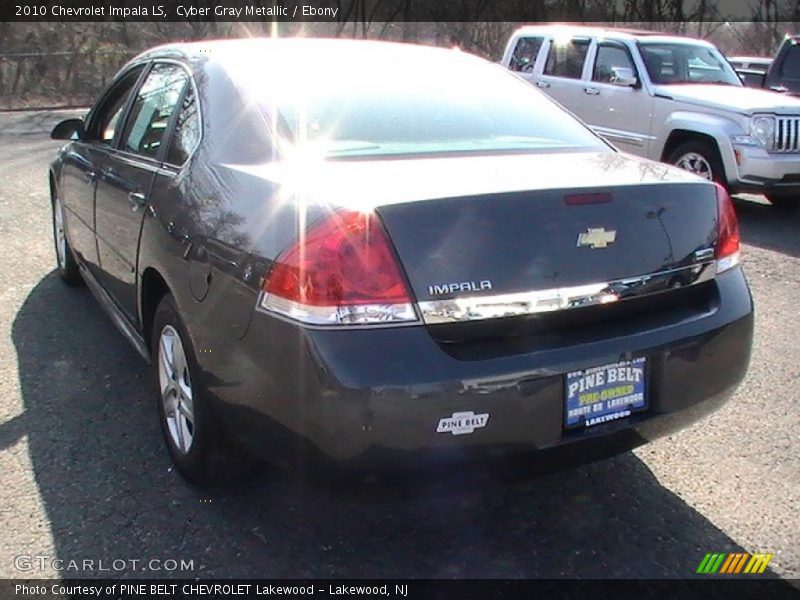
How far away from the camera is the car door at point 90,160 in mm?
4438

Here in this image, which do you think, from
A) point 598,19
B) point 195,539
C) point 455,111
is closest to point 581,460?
point 195,539

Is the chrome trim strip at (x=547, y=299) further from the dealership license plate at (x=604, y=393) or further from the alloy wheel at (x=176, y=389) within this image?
the alloy wheel at (x=176, y=389)

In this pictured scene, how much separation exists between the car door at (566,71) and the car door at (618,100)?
0.18 m

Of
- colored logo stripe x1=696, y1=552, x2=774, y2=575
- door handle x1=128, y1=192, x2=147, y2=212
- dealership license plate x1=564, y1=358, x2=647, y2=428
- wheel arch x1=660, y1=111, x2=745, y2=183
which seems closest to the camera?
dealership license plate x1=564, y1=358, x2=647, y2=428

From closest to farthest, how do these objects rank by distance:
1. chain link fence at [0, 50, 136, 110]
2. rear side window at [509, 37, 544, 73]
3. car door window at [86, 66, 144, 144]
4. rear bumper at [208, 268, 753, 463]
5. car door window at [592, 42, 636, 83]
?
1. rear bumper at [208, 268, 753, 463]
2. car door window at [86, 66, 144, 144]
3. car door window at [592, 42, 636, 83]
4. rear side window at [509, 37, 544, 73]
5. chain link fence at [0, 50, 136, 110]

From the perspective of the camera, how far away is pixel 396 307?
237cm

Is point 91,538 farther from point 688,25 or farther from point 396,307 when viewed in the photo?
point 688,25

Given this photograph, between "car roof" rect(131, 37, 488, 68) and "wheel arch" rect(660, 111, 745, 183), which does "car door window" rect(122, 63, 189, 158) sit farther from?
"wheel arch" rect(660, 111, 745, 183)

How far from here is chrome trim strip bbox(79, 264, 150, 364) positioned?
3.70m

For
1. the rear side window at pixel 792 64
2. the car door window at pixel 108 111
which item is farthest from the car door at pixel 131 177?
the rear side window at pixel 792 64

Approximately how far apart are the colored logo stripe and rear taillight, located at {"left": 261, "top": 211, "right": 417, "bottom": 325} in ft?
4.44

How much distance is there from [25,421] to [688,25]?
28702 mm

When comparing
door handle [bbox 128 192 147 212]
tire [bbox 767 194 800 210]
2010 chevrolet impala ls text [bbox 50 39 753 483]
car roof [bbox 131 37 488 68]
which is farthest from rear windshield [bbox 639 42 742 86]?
door handle [bbox 128 192 147 212]

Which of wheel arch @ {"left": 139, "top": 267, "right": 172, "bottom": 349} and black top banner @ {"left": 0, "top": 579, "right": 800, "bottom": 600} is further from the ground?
wheel arch @ {"left": 139, "top": 267, "right": 172, "bottom": 349}
